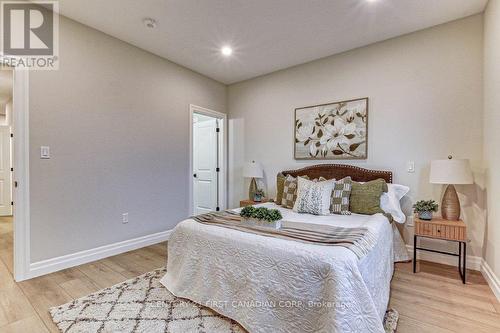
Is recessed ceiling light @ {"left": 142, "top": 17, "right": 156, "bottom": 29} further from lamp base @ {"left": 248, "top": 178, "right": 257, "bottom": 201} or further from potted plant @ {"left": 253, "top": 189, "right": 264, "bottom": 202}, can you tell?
potted plant @ {"left": 253, "top": 189, "right": 264, "bottom": 202}

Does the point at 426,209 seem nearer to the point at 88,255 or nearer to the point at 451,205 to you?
the point at 451,205

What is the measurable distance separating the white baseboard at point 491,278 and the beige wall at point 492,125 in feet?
0.16

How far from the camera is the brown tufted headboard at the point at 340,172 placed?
3076 mm

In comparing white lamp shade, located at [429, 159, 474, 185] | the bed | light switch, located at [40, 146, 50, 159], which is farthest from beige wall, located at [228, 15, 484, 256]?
light switch, located at [40, 146, 50, 159]

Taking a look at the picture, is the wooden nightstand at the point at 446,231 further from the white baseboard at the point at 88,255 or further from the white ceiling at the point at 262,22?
the white baseboard at the point at 88,255

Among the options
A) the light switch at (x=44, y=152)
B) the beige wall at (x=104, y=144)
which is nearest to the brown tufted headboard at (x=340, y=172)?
the beige wall at (x=104, y=144)

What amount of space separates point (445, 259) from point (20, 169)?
4.54m

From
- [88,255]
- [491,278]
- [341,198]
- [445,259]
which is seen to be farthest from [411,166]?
[88,255]

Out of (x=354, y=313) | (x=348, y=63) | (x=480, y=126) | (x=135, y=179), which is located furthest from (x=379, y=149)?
(x=135, y=179)

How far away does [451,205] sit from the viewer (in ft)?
8.33

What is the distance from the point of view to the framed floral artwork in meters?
3.27

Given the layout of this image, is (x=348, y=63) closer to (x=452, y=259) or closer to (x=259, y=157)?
(x=259, y=157)

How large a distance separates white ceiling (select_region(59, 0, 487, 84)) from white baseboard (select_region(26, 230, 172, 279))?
8.53 feet

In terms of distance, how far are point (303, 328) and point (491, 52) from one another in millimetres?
2940
